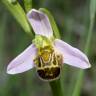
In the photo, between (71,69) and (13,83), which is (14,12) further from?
(71,69)

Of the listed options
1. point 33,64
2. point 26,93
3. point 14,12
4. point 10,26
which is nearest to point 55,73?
point 33,64

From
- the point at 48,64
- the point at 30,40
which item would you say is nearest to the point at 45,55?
the point at 48,64

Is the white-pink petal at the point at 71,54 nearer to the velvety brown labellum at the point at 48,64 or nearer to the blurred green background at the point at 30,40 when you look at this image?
the velvety brown labellum at the point at 48,64

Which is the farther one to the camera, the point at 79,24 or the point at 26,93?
the point at 79,24

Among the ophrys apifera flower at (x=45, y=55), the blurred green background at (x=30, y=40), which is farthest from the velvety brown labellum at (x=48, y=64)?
the blurred green background at (x=30, y=40)

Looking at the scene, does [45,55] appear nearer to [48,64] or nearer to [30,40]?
[48,64]

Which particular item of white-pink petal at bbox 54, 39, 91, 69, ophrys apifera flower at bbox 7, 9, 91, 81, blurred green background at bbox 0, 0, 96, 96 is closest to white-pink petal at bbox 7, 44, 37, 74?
ophrys apifera flower at bbox 7, 9, 91, 81
